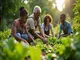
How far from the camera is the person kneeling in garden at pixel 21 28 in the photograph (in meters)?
6.61

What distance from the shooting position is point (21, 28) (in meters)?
7.21

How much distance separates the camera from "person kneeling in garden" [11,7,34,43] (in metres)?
6.61

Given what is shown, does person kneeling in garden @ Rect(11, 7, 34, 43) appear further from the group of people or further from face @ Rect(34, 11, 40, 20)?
face @ Rect(34, 11, 40, 20)

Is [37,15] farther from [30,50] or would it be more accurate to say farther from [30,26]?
[30,50]

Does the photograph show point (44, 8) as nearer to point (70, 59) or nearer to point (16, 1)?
point (16, 1)

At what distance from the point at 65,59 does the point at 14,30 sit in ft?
17.3

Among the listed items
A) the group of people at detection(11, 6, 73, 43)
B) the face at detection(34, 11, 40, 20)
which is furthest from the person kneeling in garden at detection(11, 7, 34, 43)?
the face at detection(34, 11, 40, 20)

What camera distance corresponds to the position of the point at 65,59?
60.5 inches

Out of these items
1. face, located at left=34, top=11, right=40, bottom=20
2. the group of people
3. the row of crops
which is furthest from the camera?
face, located at left=34, top=11, right=40, bottom=20

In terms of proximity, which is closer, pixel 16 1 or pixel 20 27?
pixel 20 27

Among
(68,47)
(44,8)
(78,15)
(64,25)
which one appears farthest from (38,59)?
(44,8)

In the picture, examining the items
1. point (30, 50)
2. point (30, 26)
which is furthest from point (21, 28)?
point (30, 50)

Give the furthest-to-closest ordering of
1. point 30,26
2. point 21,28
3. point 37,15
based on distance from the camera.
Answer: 1. point 30,26
2. point 37,15
3. point 21,28

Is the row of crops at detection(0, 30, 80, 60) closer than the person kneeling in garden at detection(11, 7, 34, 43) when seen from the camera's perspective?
Yes
